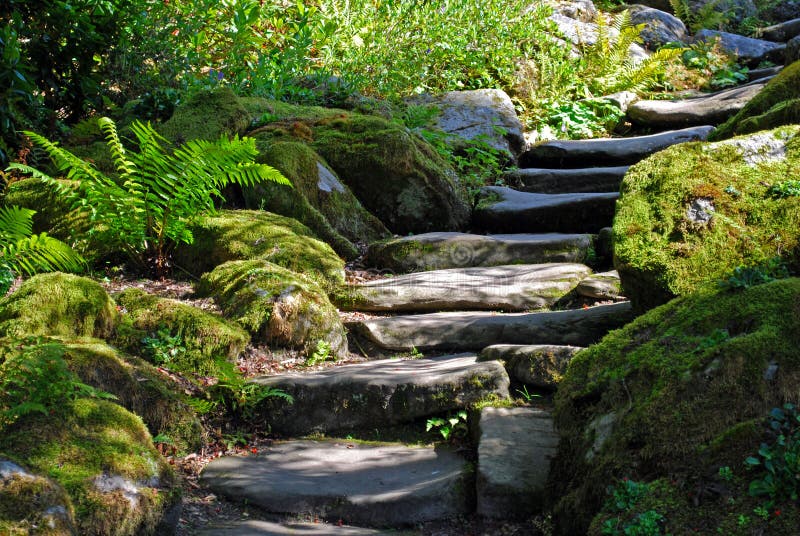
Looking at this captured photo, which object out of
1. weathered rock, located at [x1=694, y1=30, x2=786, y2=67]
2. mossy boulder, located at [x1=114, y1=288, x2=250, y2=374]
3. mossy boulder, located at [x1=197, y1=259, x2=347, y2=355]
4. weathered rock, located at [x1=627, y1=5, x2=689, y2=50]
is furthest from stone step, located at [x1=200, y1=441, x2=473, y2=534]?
weathered rock, located at [x1=627, y1=5, x2=689, y2=50]

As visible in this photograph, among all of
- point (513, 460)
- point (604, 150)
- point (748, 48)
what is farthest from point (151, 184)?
point (748, 48)

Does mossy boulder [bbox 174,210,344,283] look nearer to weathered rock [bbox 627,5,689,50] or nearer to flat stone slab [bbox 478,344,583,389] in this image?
flat stone slab [bbox 478,344,583,389]

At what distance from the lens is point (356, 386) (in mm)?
4262

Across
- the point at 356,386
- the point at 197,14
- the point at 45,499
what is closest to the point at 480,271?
the point at 356,386

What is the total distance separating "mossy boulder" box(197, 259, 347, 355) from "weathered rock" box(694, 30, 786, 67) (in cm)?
1170

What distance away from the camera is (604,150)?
30.8ft

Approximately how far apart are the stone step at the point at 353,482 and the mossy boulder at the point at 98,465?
0.56 meters

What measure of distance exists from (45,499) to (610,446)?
2.19 m

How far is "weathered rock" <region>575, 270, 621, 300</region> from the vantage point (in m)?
5.38

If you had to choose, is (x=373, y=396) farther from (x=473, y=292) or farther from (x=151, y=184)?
(x=151, y=184)

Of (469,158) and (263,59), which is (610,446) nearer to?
(469,158)

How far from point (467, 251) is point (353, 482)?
3.37 metres

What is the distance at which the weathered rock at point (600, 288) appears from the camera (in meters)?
5.38

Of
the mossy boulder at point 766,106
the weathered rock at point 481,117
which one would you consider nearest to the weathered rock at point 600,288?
the mossy boulder at point 766,106
